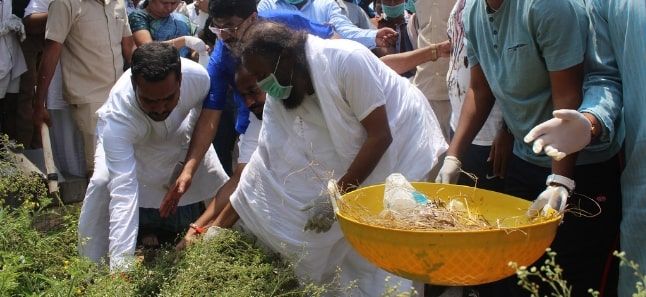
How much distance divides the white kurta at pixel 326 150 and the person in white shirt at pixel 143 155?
492mm

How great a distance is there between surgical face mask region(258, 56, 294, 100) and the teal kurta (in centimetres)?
114

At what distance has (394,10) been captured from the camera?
5059mm

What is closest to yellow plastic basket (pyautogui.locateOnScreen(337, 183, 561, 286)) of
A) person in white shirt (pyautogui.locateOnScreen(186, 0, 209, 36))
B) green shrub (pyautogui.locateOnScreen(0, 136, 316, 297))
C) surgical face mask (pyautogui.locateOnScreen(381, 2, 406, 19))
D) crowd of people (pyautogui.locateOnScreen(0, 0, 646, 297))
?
crowd of people (pyautogui.locateOnScreen(0, 0, 646, 297))

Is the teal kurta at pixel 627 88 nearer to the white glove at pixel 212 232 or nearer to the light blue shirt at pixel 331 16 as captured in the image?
the white glove at pixel 212 232

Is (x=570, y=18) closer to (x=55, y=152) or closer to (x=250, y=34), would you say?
(x=250, y=34)

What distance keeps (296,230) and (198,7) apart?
3.53 metres

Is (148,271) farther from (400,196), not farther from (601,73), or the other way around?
(601,73)

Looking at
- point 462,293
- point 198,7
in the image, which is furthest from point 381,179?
point 198,7

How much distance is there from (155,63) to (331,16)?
146cm

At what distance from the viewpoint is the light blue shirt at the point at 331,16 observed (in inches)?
177

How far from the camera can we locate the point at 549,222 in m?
1.92

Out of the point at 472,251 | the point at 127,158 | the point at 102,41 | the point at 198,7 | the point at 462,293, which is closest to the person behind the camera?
the point at 472,251

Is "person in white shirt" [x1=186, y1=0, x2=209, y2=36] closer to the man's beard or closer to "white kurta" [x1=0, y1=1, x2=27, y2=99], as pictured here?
"white kurta" [x1=0, y1=1, x2=27, y2=99]

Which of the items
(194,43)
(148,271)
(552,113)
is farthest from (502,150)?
(194,43)
